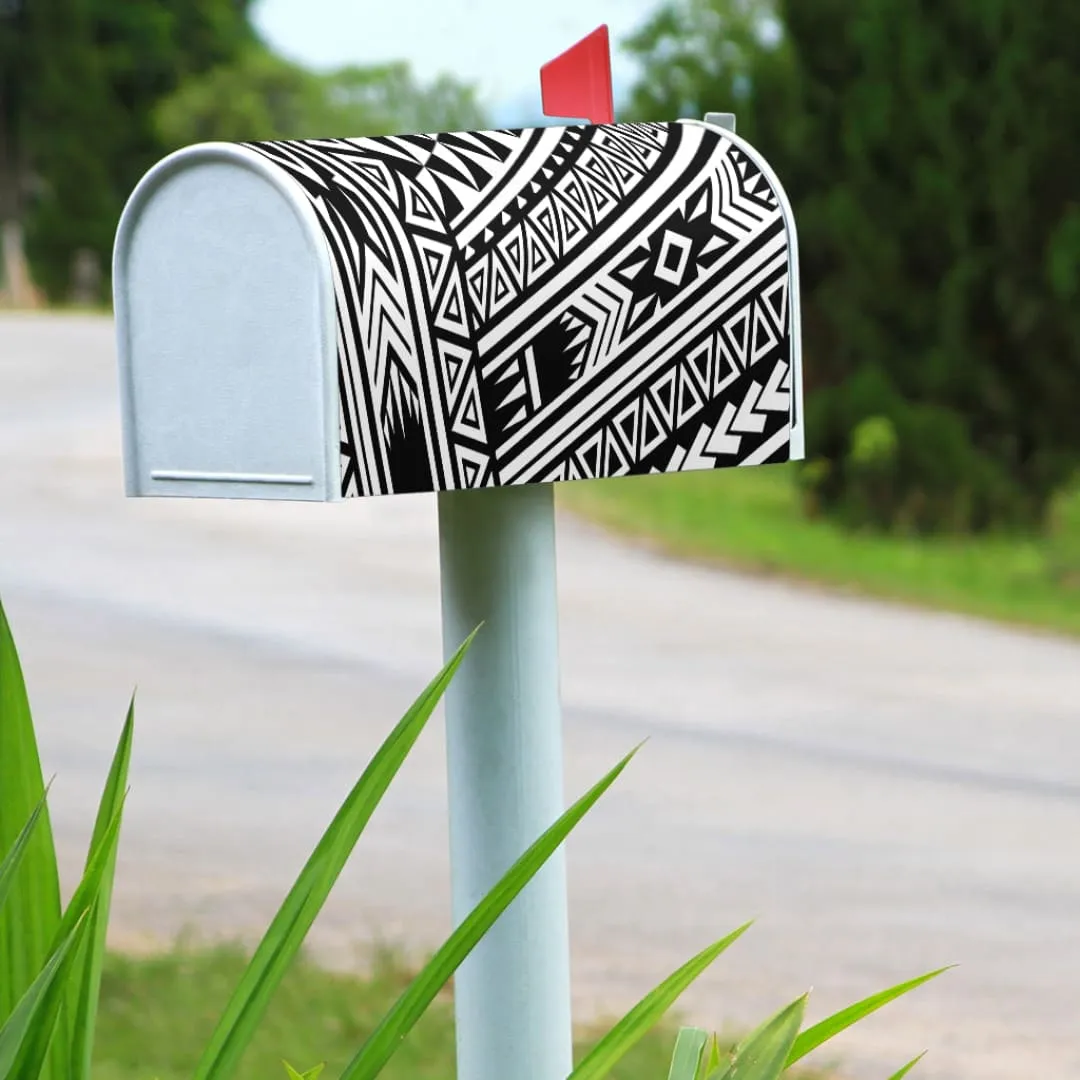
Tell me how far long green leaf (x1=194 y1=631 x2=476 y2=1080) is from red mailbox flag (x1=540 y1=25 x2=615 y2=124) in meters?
0.74

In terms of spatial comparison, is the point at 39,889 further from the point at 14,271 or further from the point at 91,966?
the point at 14,271

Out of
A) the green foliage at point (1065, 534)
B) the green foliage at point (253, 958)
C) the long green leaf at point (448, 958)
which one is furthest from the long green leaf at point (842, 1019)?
the green foliage at point (1065, 534)

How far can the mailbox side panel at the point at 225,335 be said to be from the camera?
1637 millimetres

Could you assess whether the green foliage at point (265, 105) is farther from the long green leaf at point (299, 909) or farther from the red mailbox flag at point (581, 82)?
the long green leaf at point (299, 909)

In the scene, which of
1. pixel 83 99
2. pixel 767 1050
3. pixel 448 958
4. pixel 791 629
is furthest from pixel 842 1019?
pixel 83 99

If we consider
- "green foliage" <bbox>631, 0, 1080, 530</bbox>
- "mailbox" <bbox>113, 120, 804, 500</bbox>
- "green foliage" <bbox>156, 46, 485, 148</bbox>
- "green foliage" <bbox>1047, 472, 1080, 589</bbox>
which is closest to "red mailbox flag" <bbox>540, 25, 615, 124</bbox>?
"mailbox" <bbox>113, 120, 804, 500</bbox>

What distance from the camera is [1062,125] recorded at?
962 centimetres

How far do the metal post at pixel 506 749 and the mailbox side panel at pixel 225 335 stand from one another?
0.79 ft

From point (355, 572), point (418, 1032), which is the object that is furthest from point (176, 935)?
point (355, 572)

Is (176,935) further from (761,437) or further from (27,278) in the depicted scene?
(27,278)

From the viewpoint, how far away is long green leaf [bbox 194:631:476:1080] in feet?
4.64

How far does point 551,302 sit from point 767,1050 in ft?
2.27

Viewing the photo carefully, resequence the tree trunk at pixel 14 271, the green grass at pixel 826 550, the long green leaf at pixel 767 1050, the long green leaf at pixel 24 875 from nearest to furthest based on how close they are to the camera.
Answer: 1. the long green leaf at pixel 767 1050
2. the long green leaf at pixel 24 875
3. the green grass at pixel 826 550
4. the tree trunk at pixel 14 271

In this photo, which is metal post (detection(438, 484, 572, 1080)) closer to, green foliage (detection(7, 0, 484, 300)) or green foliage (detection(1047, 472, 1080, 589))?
green foliage (detection(1047, 472, 1080, 589))
